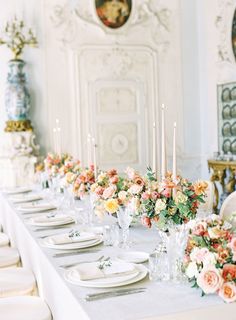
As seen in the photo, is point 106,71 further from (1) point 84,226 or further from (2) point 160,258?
(2) point 160,258

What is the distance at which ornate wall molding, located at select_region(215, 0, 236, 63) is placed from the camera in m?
7.24

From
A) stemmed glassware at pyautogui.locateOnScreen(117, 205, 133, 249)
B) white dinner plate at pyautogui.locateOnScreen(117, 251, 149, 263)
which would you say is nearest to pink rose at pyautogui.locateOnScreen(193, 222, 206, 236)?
white dinner plate at pyautogui.locateOnScreen(117, 251, 149, 263)

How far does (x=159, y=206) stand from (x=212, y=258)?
0.51m

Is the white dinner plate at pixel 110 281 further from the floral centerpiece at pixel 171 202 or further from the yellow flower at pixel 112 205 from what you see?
the yellow flower at pixel 112 205

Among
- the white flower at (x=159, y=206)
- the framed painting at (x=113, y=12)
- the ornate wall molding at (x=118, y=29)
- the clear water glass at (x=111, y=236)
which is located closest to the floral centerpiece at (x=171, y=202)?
the white flower at (x=159, y=206)

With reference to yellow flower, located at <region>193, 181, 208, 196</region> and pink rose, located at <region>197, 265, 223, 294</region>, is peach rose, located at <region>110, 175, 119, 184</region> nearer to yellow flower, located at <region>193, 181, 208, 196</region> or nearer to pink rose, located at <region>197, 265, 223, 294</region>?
yellow flower, located at <region>193, 181, 208, 196</region>

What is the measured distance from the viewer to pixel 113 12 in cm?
763

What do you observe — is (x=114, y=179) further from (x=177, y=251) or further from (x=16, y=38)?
(x=16, y=38)

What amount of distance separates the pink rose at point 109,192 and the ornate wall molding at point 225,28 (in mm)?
5093

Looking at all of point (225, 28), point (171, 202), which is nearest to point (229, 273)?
point (171, 202)

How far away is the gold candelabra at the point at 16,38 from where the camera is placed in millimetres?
6945

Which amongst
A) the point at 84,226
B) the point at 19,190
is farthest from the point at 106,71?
the point at 84,226

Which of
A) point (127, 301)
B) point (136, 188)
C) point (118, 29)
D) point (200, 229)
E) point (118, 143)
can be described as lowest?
point (127, 301)

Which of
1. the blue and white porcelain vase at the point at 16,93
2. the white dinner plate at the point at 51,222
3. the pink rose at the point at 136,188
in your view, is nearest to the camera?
the pink rose at the point at 136,188
